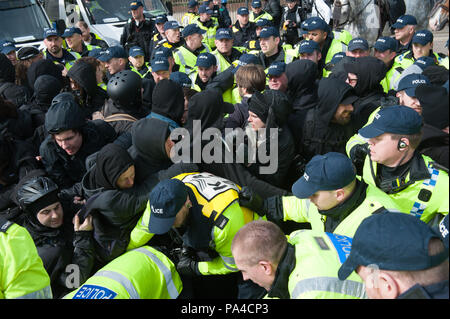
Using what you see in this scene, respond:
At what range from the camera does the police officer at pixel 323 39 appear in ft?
18.2

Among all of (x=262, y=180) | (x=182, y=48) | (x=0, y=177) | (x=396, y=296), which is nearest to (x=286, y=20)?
(x=182, y=48)

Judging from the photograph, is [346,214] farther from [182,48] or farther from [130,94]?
[182,48]

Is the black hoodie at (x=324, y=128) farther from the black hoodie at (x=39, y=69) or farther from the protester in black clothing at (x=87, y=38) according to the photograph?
the protester in black clothing at (x=87, y=38)

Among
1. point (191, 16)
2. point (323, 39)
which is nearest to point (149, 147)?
point (323, 39)

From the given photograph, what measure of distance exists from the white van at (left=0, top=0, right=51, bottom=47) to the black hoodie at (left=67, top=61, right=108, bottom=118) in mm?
4573

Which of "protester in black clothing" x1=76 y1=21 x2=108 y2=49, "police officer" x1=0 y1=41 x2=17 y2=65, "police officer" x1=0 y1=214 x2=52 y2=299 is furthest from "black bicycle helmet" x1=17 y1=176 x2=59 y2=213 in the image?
"protester in black clothing" x1=76 y1=21 x2=108 y2=49

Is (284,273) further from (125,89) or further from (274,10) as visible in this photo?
(274,10)

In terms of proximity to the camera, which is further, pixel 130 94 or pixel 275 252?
pixel 130 94

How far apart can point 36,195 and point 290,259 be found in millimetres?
1810

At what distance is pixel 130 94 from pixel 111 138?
0.48 metres

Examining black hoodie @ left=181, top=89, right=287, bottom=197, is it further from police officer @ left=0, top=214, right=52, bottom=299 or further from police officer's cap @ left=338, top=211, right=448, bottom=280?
police officer's cap @ left=338, top=211, right=448, bottom=280

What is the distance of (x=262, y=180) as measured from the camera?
10.8 ft

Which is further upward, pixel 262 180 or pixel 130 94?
pixel 130 94

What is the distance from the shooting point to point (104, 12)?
995 cm
